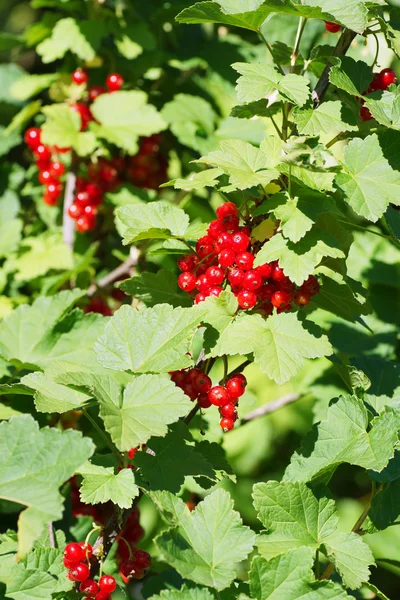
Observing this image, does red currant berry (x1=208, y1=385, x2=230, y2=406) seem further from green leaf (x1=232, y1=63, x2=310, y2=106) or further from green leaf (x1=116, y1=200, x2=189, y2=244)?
green leaf (x1=232, y1=63, x2=310, y2=106)

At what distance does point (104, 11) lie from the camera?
2184mm

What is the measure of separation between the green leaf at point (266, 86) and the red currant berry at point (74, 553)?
731mm

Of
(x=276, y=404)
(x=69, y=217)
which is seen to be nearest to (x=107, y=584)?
(x=276, y=404)

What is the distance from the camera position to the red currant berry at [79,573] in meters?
1.06

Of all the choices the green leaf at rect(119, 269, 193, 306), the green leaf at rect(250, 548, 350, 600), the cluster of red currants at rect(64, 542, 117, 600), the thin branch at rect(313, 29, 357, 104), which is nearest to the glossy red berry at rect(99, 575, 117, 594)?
the cluster of red currants at rect(64, 542, 117, 600)

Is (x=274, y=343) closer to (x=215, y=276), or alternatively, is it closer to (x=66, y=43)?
(x=215, y=276)

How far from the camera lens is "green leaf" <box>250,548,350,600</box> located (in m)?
0.97

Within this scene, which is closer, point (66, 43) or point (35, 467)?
point (35, 467)

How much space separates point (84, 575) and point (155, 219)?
0.60m

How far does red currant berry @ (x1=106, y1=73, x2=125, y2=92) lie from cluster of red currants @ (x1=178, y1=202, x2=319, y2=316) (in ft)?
3.70

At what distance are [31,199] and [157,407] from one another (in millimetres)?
1694

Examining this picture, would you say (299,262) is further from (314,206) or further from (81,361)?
(81,361)

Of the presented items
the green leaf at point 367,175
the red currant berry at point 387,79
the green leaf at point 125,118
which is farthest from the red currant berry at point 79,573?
the green leaf at point 125,118

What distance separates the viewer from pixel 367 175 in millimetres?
1160
